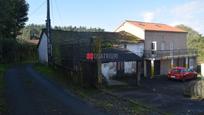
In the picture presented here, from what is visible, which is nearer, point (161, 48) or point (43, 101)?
point (43, 101)

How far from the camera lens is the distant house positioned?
767 inches

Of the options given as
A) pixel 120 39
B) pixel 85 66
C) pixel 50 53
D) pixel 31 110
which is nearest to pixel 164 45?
pixel 120 39

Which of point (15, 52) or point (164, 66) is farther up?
point (15, 52)

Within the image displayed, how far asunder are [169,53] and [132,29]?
569 cm

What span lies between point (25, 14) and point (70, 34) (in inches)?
553

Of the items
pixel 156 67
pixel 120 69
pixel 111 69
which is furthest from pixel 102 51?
pixel 156 67

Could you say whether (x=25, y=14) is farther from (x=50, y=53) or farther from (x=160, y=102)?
(x=160, y=102)

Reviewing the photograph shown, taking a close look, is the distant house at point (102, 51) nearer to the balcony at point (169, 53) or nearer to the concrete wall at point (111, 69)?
the concrete wall at point (111, 69)

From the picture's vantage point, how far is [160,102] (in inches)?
587

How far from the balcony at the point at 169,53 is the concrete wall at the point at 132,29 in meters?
2.33

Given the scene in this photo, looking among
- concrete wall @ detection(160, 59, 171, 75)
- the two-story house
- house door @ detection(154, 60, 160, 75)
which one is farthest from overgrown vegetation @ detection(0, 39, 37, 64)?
concrete wall @ detection(160, 59, 171, 75)

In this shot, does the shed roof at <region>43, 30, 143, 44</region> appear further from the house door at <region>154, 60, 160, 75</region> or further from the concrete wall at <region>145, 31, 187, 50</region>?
the house door at <region>154, 60, 160, 75</region>

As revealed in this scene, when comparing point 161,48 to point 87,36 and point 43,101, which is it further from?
point 43,101

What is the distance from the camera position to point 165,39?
113 feet
